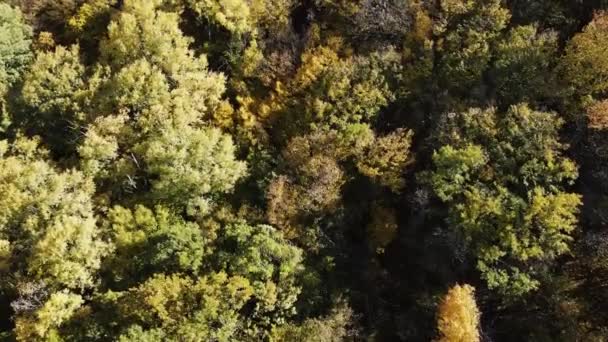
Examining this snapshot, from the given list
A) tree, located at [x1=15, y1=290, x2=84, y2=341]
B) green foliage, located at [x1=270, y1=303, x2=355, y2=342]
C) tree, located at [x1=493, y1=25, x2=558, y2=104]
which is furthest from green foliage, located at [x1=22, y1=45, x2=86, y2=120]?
tree, located at [x1=493, y1=25, x2=558, y2=104]

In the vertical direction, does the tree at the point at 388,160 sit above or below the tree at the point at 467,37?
below

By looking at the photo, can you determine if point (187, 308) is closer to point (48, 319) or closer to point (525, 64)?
point (48, 319)

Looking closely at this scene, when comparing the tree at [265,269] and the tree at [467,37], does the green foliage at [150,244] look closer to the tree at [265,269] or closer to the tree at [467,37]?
the tree at [265,269]

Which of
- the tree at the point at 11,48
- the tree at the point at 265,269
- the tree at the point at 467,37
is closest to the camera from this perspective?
the tree at the point at 265,269

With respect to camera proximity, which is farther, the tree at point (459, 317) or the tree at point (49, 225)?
the tree at point (49, 225)

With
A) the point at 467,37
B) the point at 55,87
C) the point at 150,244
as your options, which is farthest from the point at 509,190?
the point at 55,87

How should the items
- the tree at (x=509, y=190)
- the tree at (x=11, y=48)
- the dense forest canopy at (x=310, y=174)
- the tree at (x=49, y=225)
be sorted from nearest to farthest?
the tree at (x=509, y=190) < the dense forest canopy at (x=310, y=174) < the tree at (x=49, y=225) < the tree at (x=11, y=48)

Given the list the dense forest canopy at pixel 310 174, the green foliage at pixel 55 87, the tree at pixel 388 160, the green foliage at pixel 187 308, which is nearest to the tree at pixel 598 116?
the dense forest canopy at pixel 310 174
